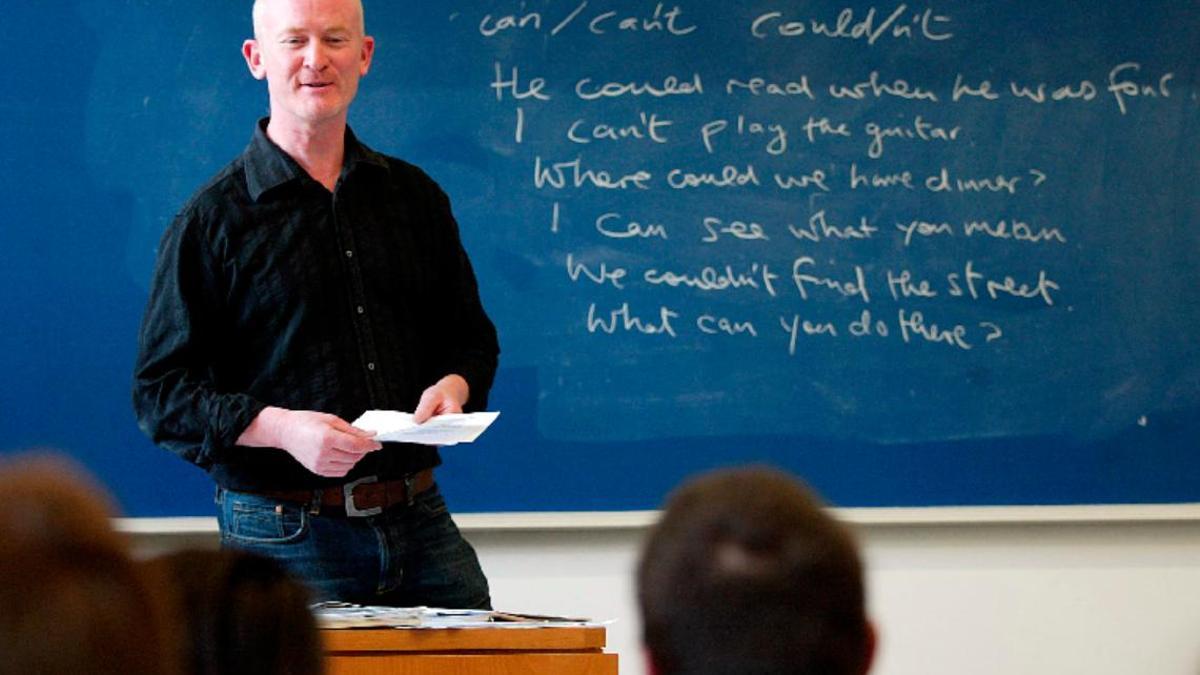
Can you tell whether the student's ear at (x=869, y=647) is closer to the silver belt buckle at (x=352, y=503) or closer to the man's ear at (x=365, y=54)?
the silver belt buckle at (x=352, y=503)

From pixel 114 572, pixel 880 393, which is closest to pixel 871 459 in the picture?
pixel 880 393

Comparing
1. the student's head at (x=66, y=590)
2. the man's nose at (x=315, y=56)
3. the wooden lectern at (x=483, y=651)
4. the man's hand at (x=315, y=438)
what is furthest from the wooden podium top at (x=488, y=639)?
the student's head at (x=66, y=590)

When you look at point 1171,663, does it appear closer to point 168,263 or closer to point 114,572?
point 168,263

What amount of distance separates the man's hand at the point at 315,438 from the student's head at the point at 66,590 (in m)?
1.65

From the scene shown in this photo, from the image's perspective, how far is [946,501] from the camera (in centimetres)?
394

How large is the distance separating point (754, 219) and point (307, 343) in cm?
147

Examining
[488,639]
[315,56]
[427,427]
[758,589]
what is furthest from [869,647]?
[315,56]

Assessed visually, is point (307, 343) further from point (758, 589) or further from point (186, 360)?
point (758, 589)

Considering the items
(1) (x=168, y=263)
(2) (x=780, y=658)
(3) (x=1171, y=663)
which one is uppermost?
(1) (x=168, y=263)

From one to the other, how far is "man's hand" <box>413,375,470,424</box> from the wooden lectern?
377mm

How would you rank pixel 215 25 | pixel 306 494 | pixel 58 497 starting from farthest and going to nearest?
pixel 215 25 < pixel 306 494 < pixel 58 497

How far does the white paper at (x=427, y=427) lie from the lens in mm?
2494

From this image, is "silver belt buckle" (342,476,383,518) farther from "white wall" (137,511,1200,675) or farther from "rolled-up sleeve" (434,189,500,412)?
"white wall" (137,511,1200,675)

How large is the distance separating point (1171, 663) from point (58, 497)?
3651 mm
